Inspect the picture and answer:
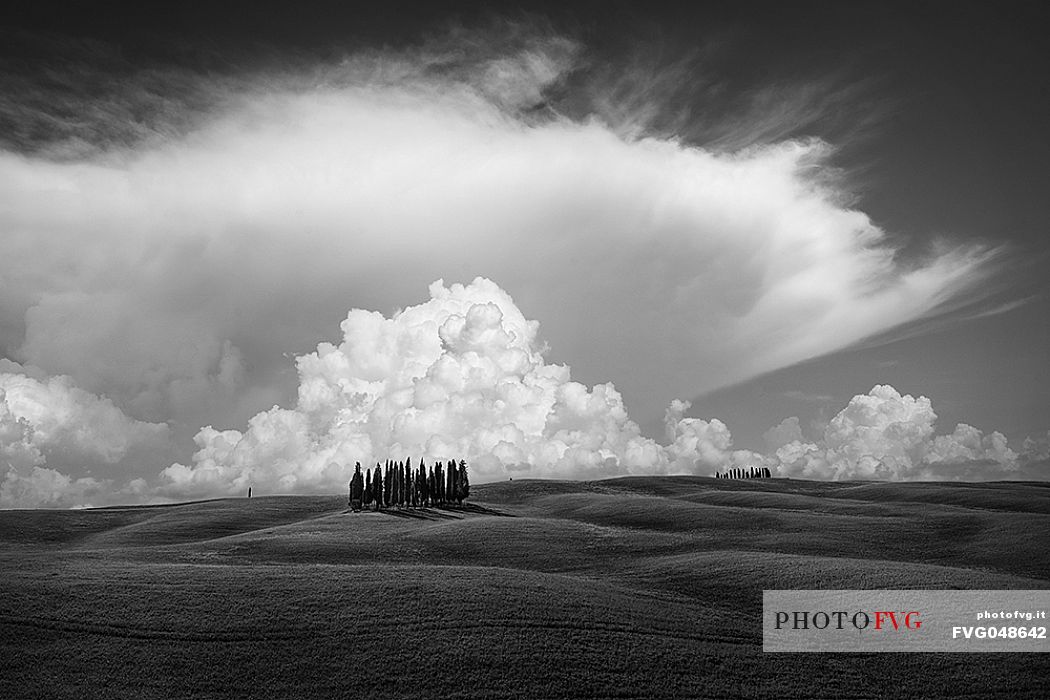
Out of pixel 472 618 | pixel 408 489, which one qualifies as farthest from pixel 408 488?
pixel 472 618

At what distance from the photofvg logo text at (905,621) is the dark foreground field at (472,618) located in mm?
1378

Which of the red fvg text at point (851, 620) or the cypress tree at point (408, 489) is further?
the cypress tree at point (408, 489)

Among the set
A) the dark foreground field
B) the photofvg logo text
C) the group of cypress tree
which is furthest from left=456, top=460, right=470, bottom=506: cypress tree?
the photofvg logo text

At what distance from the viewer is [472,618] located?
4112 centimetres

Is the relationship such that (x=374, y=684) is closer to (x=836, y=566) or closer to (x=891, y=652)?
(x=891, y=652)

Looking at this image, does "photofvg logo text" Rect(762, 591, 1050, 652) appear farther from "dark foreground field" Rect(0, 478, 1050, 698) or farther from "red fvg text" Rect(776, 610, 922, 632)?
"dark foreground field" Rect(0, 478, 1050, 698)

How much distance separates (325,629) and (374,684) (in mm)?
6204

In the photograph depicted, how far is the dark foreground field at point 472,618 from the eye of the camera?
34.9 metres

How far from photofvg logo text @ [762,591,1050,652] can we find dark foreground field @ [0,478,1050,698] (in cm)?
138

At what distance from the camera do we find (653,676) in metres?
Answer: 36.0

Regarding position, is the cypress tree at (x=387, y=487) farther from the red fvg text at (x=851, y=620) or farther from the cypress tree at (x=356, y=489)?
the red fvg text at (x=851, y=620)

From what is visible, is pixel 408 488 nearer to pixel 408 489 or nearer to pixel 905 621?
pixel 408 489

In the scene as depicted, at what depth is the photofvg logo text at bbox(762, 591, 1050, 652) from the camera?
4125cm

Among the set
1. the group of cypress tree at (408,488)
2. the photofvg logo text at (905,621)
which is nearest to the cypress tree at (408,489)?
the group of cypress tree at (408,488)
